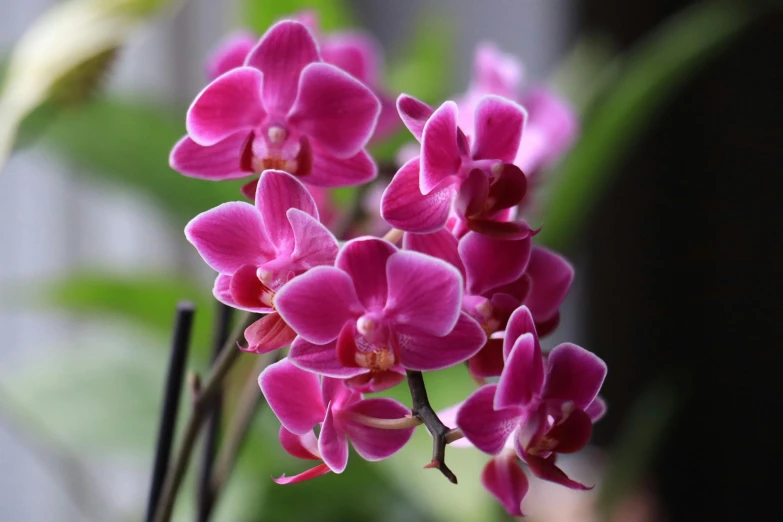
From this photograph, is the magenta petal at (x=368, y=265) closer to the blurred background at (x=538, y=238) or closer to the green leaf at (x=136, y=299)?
the blurred background at (x=538, y=238)

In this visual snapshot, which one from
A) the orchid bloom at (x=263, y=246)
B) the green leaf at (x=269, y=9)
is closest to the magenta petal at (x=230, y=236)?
the orchid bloom at (x=263, y=246)

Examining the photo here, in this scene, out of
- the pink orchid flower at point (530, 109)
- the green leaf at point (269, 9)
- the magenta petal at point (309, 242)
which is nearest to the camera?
the magenta petal at point (309, 242)

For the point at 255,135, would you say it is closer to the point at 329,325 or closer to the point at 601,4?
the point at 329,325

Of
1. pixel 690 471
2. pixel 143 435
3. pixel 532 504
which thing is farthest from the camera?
pixel 690 471

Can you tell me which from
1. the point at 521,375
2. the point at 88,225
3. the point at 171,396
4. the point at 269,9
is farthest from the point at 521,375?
the point at 88,225

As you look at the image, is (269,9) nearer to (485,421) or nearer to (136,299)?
(136,299)

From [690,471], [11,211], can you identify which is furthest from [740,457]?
[11,211]

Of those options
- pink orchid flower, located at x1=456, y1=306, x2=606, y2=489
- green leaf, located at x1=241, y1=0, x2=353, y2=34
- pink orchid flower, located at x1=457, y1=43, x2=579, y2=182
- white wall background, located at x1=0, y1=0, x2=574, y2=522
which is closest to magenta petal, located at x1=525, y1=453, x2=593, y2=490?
pink orchid flower, located at x1=456, y1=306, x2=606, y2=489
